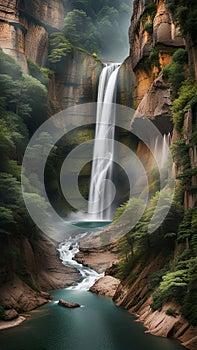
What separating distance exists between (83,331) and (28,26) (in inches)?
1553

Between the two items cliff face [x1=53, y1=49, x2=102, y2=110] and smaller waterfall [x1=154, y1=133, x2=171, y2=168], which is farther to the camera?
cliff face [x1=53, y1=49, x2=102, y2=110]

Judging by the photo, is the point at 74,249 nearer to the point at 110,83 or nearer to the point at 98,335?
the point at 98,335

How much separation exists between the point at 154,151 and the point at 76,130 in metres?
15.5

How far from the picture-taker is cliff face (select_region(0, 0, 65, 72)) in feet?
130

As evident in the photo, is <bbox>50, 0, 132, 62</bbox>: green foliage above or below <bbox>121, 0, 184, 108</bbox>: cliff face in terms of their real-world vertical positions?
above

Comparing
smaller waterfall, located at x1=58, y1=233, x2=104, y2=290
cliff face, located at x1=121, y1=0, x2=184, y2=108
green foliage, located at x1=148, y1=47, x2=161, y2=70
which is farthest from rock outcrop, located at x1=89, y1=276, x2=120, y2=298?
green foliage, located at x1=148, y1=47, x2=161, y2=70

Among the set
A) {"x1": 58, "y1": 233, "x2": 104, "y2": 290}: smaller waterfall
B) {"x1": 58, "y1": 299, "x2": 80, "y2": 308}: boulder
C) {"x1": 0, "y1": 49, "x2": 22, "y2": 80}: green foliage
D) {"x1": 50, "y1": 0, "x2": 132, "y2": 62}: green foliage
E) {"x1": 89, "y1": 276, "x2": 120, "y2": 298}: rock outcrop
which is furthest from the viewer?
{"x1": 50, "y1": 0, "x2": 132, "y2": 62}: green foliage

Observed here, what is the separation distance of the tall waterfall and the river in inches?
783

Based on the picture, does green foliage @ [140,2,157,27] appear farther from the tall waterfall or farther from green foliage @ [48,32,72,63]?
green foliage @ [48,32,72,63]

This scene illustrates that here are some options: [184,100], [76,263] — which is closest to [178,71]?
[184,100]

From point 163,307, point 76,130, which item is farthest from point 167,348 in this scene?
point 76,130

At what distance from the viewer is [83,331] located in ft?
58.2

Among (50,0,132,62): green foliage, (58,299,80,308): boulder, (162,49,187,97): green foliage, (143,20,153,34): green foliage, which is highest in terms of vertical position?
(50,0,132,62): green foliage

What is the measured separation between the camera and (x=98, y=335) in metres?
17.2
